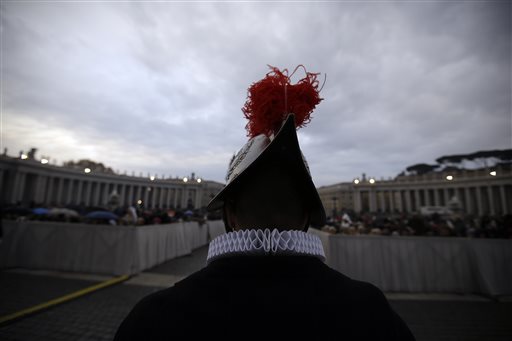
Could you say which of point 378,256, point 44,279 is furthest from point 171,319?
point 44,279

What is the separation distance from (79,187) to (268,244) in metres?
91.2

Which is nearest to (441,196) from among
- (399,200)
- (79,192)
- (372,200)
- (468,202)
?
(468,202)

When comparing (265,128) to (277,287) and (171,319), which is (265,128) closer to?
(277,287)

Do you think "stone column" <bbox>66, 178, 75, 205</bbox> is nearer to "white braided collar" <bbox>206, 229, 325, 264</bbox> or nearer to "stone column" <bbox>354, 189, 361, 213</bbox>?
"stone column" <bbox>354, 189, 361, 213</bbox>

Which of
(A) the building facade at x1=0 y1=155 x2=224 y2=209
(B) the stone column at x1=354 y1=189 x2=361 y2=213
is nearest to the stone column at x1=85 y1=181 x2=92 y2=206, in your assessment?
(A) the building facade at x1=0 y1=155 x2=224 y2=209

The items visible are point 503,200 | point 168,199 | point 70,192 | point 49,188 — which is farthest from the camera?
point 168,199

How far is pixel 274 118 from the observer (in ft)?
5.10

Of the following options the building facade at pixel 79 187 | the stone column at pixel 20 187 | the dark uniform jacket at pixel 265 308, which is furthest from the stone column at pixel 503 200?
the stone column at pixel 20 187

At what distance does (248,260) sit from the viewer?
1059 millimetres

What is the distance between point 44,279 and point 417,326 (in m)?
10.4

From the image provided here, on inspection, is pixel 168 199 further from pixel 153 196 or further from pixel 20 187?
pixel 20 187

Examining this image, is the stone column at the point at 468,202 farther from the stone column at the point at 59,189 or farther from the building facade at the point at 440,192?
the stone column at the point at 59,189

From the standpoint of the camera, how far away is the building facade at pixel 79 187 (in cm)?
5909

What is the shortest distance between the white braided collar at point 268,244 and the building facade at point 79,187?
4284cm
